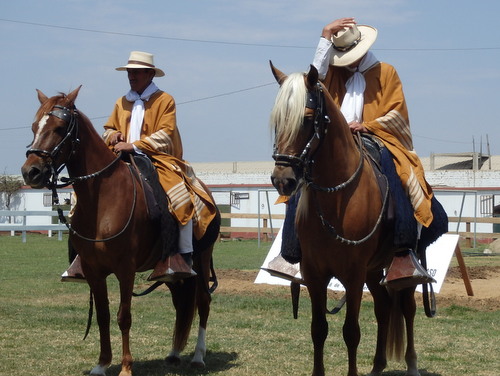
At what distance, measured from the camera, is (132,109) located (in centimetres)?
834

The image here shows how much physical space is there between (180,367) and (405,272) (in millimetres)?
2535

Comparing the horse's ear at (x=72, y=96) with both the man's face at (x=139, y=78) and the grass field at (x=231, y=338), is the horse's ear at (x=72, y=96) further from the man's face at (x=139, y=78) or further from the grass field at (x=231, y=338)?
the grass field at (x=231, y=338)

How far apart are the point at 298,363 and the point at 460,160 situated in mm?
53192

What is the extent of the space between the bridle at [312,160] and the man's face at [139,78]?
8.98 feet

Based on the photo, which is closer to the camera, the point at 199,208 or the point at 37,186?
the point at 37,186

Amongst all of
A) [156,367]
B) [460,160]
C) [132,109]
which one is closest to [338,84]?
[132,109]

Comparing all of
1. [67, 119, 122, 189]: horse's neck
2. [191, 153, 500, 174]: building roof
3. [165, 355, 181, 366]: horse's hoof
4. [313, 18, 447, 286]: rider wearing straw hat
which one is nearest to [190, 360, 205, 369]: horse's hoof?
[165, 355, 181, 366]: horse's hoof

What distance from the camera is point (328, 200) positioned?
20.6 ft

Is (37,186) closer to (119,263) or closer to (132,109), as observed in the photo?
(119,263)

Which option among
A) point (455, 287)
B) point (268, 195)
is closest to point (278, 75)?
point (455, 287)

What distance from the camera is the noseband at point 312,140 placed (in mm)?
5633

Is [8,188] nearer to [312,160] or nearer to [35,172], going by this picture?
[35,172]

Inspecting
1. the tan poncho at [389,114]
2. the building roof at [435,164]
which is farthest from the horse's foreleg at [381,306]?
the building roof at [435,164]

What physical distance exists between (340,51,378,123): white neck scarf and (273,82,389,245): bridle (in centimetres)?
75
